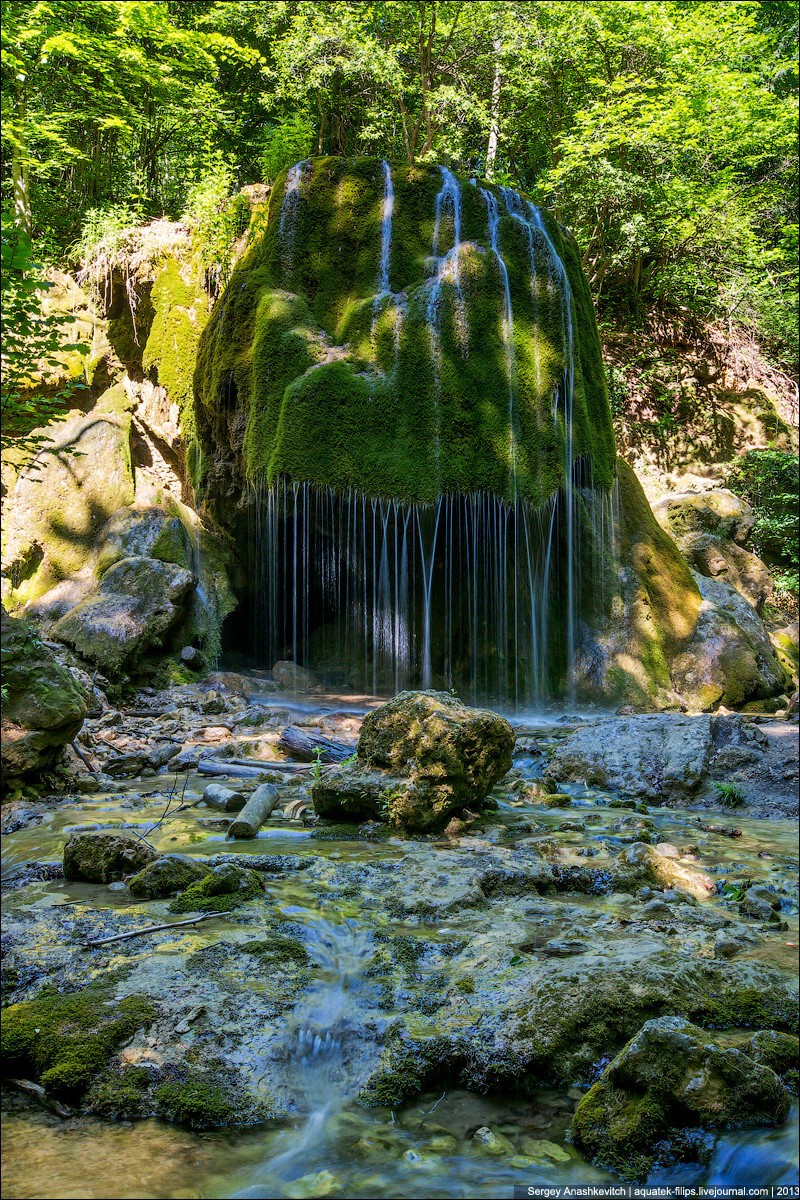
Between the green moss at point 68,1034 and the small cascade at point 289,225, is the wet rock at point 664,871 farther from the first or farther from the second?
the small cascade at point 289,225

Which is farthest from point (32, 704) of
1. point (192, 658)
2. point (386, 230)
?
point (386, 230)

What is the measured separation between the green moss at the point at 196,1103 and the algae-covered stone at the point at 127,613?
755cm

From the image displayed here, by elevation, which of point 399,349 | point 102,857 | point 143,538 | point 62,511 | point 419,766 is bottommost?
point 102,857

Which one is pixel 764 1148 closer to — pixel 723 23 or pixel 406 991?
pixel 406 991

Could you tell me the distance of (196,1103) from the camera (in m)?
1.98

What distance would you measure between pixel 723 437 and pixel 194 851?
16.1m

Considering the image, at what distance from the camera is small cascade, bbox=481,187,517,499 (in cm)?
1010

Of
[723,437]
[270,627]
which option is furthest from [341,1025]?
[723,437]

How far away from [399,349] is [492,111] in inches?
405

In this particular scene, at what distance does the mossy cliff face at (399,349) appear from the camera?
9922 millimetres

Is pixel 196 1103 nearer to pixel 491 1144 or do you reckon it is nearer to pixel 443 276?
pixel 491 1144

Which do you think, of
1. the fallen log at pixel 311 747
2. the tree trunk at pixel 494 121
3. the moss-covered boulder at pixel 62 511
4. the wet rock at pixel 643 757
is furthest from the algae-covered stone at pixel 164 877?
the tree trunk at pixel 494 121

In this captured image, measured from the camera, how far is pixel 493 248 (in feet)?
Result: 35.5

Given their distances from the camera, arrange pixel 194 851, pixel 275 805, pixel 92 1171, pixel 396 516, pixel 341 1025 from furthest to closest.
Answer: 1. pixel 396 516
2. pixel 275 805
3. pixel 194 851
4. pixel 341 1025
5. pixel 92 1171
